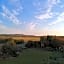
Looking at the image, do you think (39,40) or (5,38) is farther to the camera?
(39,40)

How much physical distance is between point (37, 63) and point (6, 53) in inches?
196

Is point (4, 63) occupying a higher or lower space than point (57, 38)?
lower

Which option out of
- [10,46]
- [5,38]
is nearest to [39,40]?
[5,38]

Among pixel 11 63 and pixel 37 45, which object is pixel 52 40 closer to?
pixel 37 45

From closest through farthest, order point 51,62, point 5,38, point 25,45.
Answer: point 51,62 → point 5,38 → point 25,45

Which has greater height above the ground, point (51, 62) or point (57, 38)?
point (57, 38)

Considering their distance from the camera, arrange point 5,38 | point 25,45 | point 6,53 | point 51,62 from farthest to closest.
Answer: point 25,45
point 5,38
point 6,53
point 51,62

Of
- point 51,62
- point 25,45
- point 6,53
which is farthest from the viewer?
point 25,45

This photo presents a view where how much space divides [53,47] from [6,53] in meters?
7.31

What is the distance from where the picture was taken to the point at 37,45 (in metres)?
24.1

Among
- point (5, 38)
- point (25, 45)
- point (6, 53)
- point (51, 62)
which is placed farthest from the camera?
point (25, 45)

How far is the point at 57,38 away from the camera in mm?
23750

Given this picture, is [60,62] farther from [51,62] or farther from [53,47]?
[53,47]

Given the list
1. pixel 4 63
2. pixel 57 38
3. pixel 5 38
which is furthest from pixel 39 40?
pixel 4 63
